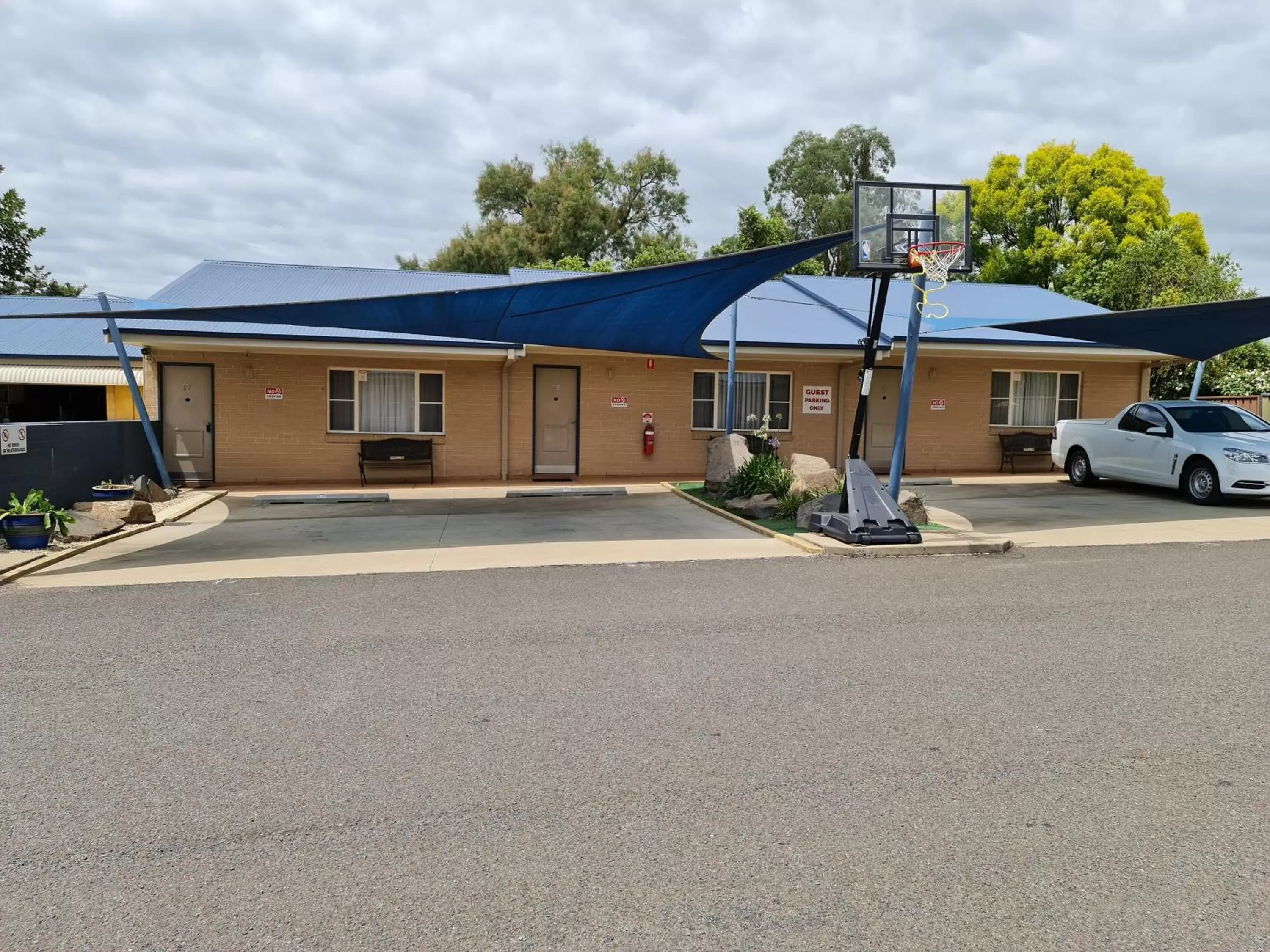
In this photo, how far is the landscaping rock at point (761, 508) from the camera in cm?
1243

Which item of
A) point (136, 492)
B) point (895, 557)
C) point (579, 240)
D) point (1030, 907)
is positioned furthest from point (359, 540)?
point (579, 240)

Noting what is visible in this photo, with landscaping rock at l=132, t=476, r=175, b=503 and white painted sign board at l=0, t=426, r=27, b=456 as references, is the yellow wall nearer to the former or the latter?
landscaping rock at l=132, t=476, r=175, b=503

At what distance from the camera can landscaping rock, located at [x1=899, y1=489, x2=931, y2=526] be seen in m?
11.2

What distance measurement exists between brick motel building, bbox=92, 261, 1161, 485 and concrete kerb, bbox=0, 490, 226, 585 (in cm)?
185

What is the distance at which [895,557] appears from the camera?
31.2 ft

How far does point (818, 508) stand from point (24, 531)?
891 centimetres

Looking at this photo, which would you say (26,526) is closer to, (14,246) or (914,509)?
(914,509)

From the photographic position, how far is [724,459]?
1467 cm

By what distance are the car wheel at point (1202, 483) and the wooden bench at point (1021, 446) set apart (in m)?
5.13

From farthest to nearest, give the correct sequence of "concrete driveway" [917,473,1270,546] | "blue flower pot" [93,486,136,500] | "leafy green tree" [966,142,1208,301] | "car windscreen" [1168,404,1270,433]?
"leafy green tree" [966,142,1208,301], "car windscreen" [1168,404,1270,433], "blue flower pot" [93,486,136,500], "concrete driveway" [917,473,1270,546]

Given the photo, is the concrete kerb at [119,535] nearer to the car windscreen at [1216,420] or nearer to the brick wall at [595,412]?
the brick wall at [595,412]

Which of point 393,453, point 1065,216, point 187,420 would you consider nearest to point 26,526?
point 187,420


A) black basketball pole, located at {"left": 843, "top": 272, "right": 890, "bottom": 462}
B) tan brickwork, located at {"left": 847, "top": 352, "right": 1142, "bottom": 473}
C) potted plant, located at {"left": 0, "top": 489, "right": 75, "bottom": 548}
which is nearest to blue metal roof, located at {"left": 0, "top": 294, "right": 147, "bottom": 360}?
potted plant, located at {"left": 0, "top": 489, "right": 75, "bottom": 548}

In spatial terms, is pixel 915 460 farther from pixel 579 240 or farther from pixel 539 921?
pixel 579 240
